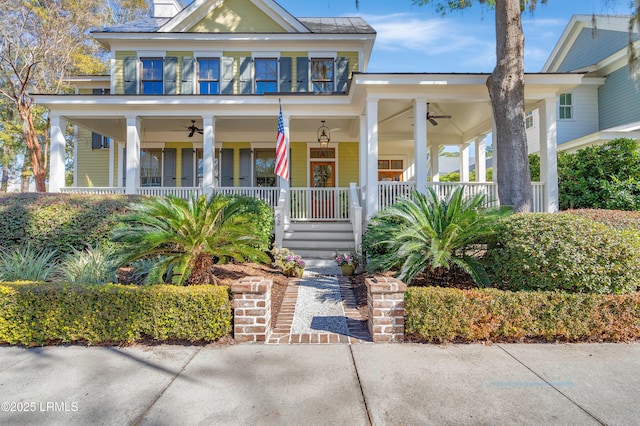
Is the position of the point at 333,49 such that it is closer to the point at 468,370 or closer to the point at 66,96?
the point at 66,96

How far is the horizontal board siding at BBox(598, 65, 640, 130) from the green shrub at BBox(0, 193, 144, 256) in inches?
691

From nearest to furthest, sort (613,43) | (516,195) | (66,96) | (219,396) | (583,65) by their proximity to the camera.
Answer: (219,396) → (516,195) → (66,96) → (613,43) → (583,65)

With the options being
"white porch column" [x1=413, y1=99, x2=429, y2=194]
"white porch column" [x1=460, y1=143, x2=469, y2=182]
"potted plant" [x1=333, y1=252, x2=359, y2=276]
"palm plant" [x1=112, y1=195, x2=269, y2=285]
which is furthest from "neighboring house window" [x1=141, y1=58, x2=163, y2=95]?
"white porch column" [x1=460, y1=143, x2=469, y2=182]

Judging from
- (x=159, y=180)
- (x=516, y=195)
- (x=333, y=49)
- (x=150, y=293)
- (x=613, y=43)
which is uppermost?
(x=613, y=43)

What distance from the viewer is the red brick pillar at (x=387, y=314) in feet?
12.1

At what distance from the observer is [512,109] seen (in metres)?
6.86

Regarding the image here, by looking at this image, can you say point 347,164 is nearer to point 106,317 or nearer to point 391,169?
point 391,169

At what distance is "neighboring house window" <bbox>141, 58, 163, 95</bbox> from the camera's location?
12.4 meters

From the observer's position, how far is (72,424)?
2.32 m

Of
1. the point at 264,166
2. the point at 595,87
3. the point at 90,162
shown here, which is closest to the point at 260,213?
the point at 264,166

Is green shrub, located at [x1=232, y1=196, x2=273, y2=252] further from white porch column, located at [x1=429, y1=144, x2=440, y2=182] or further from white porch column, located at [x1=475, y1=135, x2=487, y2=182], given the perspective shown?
white porch column, located at [x1=475, y1=135, x2=487, y2=182]

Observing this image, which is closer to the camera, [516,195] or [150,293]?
[150,293]

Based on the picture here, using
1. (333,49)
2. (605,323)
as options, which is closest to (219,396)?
(605,323)

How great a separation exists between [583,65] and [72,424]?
2102cm
